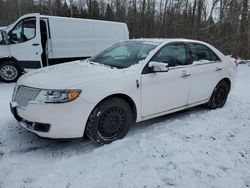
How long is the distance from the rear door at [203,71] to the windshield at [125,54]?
103cm

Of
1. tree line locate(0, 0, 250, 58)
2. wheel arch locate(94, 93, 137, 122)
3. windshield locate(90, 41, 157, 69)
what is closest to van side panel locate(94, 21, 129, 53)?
windshield locate(90, 41, 157, 69)

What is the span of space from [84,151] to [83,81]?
0.97 m

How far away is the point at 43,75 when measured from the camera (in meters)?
3.47

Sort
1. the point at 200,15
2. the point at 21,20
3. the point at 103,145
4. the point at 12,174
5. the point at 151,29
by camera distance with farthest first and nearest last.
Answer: the point at 151,29 → the point at 200,15 → the point at 21,20 → the point at 103,145 → the point at 12,174

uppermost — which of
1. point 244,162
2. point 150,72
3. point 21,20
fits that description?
point 21,20

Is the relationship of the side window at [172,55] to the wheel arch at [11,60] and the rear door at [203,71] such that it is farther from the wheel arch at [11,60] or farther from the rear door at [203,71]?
the wheel arch at [11,60]

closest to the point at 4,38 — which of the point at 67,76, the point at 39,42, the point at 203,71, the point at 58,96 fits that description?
the point at 39,42

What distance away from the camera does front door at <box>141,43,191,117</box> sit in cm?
376

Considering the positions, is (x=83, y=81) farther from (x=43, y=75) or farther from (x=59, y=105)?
(x=43, y=75)

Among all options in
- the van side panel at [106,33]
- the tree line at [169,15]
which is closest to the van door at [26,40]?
the van side panel at [106,33]

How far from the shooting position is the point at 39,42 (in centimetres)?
783

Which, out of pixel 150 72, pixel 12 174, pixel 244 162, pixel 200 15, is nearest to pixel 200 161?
pixel 244 162

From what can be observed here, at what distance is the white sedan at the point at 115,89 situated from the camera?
3016 millimetres

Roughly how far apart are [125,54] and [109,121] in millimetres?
1322
